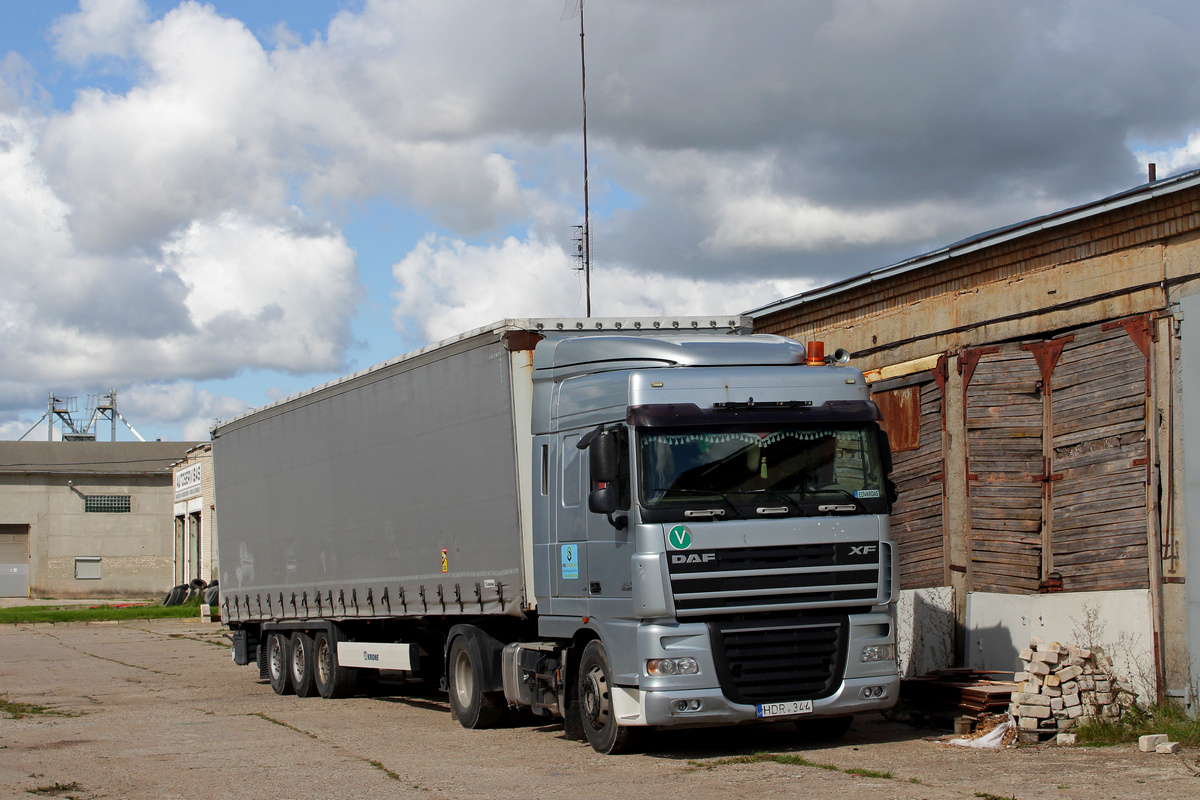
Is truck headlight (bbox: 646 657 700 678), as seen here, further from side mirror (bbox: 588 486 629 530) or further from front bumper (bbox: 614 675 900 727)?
side mirror (bbox: 588 486 629 530)

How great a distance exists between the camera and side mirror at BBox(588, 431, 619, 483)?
10.2 m

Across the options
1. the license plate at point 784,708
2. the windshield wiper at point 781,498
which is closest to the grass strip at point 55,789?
the license plate at point 784,708

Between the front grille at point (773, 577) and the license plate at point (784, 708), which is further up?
the front grille at point (773, 577)

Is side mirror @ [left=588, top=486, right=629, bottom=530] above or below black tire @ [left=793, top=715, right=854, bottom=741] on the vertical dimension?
above

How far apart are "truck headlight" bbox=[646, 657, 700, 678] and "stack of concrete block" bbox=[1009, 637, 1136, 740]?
3040mm

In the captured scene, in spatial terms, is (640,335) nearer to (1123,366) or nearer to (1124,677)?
(1123,366)

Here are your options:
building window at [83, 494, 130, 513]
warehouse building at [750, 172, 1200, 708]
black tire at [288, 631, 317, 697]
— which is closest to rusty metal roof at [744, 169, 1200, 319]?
warehouse building at [750, 172, 1200, 708]

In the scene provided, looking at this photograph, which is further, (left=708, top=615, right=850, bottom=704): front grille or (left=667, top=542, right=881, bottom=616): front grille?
(left=708, top=615, right=850, bottom=704): front grille

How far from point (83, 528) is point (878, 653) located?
62870 millimetres

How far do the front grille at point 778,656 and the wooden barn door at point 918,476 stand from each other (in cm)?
406

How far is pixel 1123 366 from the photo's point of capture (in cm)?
1177

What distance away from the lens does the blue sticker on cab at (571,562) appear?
11.2 metres

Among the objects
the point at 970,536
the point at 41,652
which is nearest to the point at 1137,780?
the point at 970,536

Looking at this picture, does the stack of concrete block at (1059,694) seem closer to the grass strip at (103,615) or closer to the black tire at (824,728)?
the black tire at (824,728)
